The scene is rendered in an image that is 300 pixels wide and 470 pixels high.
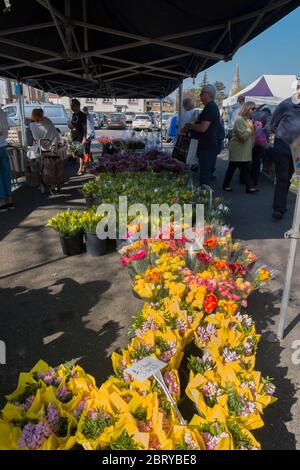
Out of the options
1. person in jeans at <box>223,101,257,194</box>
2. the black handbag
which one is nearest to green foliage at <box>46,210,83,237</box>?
the black handbag

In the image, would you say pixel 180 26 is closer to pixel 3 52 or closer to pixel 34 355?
pixel 3 52

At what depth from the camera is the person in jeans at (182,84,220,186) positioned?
5.33m

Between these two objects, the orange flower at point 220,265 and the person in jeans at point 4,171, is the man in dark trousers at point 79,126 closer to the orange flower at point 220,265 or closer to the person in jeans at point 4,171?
the person in jeans at point 4,171

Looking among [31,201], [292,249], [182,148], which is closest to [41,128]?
[31,201]

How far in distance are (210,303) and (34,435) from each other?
48.5 inches

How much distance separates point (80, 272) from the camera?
12.7 feet

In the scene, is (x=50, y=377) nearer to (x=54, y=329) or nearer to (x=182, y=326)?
(x=182, y=326)

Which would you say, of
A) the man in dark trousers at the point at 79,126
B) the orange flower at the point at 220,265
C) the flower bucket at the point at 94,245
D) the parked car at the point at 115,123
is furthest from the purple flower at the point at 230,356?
the parked car at the point at 115,123

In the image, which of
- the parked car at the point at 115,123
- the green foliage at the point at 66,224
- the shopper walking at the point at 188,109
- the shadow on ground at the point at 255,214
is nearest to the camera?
the green foliage at the point at 66,224

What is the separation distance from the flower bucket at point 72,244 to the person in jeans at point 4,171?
7.41 feet

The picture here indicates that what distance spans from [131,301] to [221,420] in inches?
71.1

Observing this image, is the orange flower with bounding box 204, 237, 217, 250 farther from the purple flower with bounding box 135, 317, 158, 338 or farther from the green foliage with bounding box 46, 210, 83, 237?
the green foliage with bounding box 46, 210, 83, 237

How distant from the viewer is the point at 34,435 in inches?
56.2

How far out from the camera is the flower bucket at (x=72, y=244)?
4.21m
